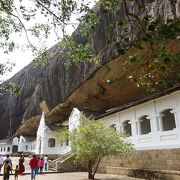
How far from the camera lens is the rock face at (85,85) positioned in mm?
23344

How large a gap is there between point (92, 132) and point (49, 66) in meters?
23.1

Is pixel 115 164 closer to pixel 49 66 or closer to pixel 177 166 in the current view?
pixel 177 166

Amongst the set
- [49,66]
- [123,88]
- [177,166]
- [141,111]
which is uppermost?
[49,66]

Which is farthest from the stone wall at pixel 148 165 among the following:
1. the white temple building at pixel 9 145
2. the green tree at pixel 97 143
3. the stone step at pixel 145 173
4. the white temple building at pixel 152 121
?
the white temple building at pixel 9 145

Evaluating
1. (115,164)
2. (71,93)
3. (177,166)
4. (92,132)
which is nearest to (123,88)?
(71,93)

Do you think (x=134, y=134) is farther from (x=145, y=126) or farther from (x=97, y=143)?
(x=97, y=143)

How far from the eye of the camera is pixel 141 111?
18.7 meters

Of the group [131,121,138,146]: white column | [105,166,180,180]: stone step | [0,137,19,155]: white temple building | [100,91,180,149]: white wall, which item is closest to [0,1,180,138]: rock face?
[100,91,180,149]: white wall

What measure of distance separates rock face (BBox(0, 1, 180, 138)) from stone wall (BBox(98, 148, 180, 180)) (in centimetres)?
526

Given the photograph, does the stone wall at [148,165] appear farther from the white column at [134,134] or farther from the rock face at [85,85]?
the rock face at [85,85]

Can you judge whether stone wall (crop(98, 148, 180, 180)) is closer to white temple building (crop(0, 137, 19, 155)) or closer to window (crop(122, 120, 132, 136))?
window (crop(122, 120, 132, 136))

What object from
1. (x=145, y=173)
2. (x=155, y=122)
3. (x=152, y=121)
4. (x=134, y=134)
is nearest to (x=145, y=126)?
(x=134, y=134)

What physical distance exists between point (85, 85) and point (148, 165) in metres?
13.0

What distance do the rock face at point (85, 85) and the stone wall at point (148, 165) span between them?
207 inches
